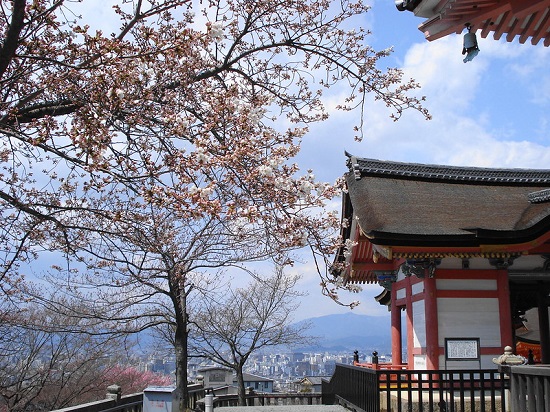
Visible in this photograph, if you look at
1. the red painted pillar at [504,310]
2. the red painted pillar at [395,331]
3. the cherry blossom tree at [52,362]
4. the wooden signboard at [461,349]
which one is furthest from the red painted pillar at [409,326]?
the cherry blossom tree at [52,362]

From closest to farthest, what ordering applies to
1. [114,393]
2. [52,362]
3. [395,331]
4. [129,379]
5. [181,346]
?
[114,393], [181,346], [395,331], [52,362], [129,379]

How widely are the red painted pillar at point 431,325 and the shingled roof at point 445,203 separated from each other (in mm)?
1251

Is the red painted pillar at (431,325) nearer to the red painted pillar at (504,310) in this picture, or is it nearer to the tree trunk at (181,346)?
the red painted pillar at (504,310)

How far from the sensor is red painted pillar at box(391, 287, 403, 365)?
1347cm

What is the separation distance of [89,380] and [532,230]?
15.0m

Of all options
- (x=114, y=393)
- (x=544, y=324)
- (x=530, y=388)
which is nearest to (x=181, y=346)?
(x=114, y=393)

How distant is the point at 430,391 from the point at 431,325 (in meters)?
1.95

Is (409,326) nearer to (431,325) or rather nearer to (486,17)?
(431,325)

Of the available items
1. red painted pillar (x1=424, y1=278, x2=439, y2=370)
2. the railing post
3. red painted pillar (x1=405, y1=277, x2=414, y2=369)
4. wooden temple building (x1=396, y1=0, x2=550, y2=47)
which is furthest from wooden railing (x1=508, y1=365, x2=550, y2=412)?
the railing post

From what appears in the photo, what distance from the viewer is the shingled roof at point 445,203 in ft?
32.0

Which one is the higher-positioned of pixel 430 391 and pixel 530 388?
pixel 530 388

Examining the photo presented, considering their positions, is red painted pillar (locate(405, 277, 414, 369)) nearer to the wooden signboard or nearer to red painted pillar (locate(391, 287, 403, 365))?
the wooden signboard

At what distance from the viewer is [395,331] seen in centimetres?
1397

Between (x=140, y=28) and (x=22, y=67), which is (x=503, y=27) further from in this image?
(x=22, y=67)
